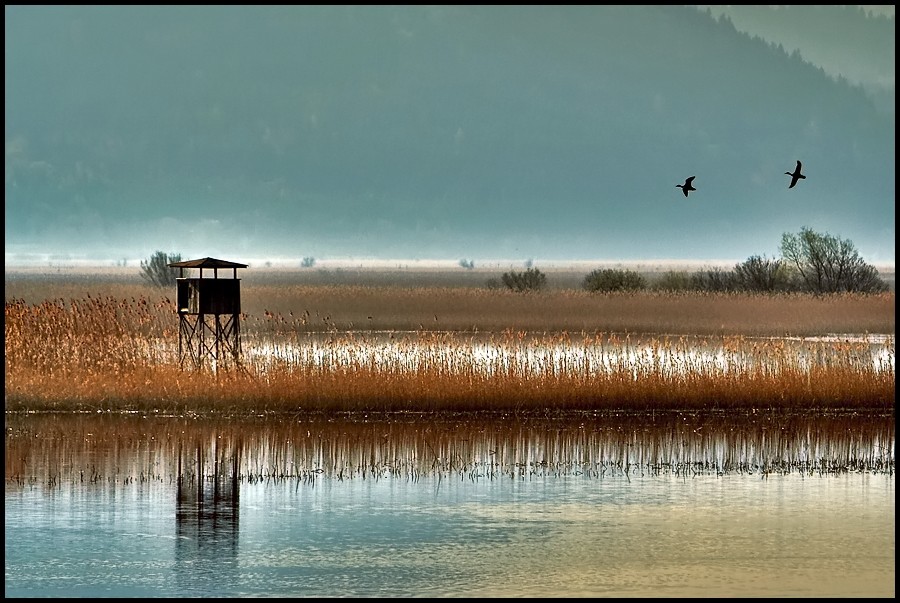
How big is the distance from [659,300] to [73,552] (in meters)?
42.1

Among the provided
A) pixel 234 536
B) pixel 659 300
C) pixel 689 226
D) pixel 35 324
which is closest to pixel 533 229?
pixel 689 226

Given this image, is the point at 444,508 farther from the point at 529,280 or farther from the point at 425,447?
the point at 529,280

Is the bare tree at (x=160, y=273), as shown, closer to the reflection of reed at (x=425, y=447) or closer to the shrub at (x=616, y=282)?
the shrub at (x=616, y=282)

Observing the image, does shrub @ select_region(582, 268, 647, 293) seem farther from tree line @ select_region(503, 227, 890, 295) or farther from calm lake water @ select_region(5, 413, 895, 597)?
calm lake water @ select_region(5, 413, 895, 597)

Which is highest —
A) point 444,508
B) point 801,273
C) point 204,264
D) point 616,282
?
point 801,273

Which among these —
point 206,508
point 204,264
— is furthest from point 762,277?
point 206,508

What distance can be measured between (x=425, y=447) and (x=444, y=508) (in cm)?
462

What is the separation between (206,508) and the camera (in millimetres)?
15469

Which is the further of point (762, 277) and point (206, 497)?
point (762, 277)

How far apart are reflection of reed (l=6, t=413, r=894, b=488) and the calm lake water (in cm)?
6

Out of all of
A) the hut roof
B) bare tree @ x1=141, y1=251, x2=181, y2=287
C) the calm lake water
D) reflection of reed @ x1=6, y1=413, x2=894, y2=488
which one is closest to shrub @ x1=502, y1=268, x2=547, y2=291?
bare tree @ x1=141, y1=251, x2=181, y2=287

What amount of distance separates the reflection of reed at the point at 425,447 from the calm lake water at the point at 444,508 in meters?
0.06

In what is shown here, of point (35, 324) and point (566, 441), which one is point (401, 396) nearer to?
point (566, 441)

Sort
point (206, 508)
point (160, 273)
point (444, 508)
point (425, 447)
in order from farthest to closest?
1. point (160, 273)
2. point (425, 447)
3. point (444, 508)
4. point (206, 508)
